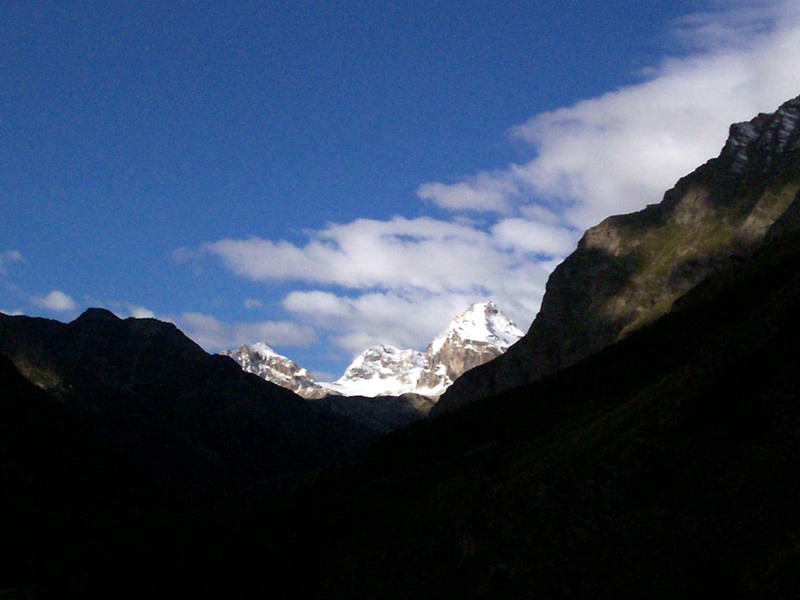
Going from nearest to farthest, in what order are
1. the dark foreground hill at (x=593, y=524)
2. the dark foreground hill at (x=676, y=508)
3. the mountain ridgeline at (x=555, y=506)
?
the dark foreground hill at (x=676, y=508), the dark foreground hill at (x=593, y=524), the mountain ridgeline at (x=555, y=506)

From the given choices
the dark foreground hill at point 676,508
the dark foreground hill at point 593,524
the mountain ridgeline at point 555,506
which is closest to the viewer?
the dark foreground hill at point 676,508

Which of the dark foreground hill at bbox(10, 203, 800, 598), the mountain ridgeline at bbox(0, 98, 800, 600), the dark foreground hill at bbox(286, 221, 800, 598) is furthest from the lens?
the mountain ridgeline at bbox(0, 98, 800, 600)

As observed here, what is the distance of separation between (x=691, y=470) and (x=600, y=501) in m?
4.70

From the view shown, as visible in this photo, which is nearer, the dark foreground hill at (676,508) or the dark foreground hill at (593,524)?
the dark foreground hill at (676,508)

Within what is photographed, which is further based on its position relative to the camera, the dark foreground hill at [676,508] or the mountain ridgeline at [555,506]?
the mountain ridgeline at [555,506]

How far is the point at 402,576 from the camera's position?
58625 millimetres

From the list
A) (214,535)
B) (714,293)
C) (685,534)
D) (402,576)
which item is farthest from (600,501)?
(714,293)

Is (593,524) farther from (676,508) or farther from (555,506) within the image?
(676,508)

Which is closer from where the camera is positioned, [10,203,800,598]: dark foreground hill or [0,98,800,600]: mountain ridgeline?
[10,203,800,598]: dark foreground hill

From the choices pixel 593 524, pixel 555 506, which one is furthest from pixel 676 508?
pixel 555 506

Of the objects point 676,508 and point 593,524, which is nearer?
point 676,508

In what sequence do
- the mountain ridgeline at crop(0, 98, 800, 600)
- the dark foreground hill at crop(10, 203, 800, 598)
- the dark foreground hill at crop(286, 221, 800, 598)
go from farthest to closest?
1. the mountain ridgeline at crop(0, 98, 800, 600)
2. the dark foreground hill at crop(10, 203, 800, 598)
3. the dark foreground hill at crop(286, 221, 800, 598)

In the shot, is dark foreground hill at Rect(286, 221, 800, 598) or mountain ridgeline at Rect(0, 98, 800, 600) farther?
mountain ridgeline at Rect(0, 98, 800, 600)

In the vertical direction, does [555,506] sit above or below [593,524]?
above
